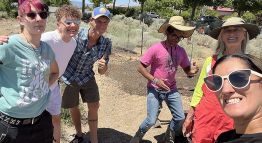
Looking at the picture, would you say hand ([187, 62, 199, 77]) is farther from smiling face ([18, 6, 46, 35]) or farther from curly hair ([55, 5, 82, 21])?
smiling face ([18, 6, 46, 35])

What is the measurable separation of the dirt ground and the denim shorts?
1755mm

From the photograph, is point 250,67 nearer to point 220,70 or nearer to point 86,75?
point 220,70

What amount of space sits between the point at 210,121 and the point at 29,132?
1.40 m

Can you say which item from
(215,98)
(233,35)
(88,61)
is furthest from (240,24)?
(88,61)

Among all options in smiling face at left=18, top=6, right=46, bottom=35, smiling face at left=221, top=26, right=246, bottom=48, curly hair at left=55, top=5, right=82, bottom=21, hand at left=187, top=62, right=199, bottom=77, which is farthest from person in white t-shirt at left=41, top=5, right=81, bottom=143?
hand at left=187, top=62, right=199, bottom=77

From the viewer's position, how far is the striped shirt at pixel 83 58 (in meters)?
4.38

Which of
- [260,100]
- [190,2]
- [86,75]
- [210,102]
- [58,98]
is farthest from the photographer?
[190,2]

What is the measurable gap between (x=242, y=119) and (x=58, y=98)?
249 cm

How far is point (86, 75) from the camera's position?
4555 mm

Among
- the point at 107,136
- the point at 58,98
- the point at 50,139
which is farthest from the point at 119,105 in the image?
the point at 50,139

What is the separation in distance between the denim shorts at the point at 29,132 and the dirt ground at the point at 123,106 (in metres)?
1.76

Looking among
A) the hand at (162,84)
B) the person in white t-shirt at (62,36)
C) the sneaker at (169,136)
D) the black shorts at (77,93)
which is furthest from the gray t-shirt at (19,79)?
the sneaker at (169,136)

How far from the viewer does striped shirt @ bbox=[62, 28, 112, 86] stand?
172 inches

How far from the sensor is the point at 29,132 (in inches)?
124
